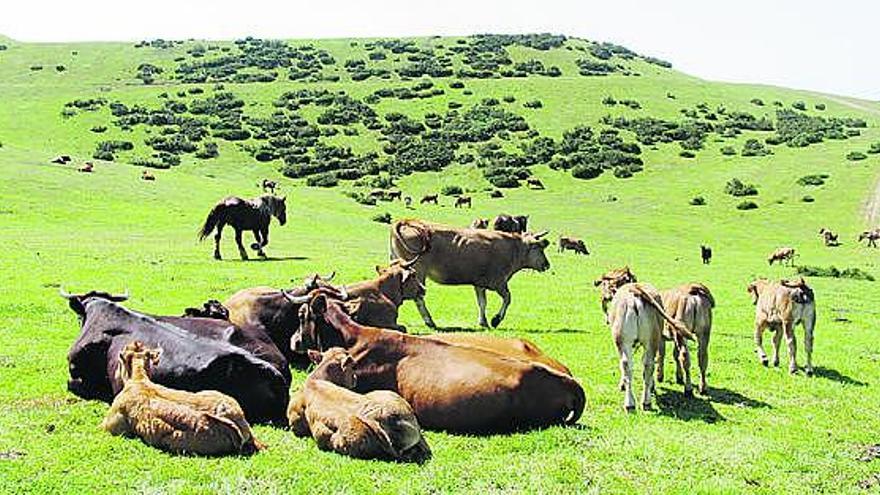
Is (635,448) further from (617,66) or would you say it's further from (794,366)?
(617,66)

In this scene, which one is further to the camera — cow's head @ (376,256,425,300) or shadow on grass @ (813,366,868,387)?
cow's head @ (376,256,425,300)

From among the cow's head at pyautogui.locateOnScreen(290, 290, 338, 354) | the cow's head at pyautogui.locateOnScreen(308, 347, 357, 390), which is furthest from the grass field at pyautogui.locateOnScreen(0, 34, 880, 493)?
the cow's head at pyautogui.locateOnScreen(290, 290, 338, 354)

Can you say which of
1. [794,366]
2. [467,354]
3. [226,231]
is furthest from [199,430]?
[226,231]

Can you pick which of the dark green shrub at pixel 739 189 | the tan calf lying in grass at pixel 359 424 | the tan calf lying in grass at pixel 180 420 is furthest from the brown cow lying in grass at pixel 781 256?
the tan calf lying in grass at pixel 180 420

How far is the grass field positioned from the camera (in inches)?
384

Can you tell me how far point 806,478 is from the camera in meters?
10.3

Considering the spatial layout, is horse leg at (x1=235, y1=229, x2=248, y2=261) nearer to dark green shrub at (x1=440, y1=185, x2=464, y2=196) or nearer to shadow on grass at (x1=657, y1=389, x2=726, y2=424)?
shadow on grass at (x1=657, y1=389, x2=726, y2=424)

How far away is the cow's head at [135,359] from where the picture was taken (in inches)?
446

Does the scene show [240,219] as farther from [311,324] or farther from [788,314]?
[788,314]

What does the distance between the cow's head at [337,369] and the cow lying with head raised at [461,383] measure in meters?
0.14

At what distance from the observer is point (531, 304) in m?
24.5

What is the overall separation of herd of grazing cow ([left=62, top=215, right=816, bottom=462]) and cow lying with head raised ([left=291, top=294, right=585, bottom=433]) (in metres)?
0.01

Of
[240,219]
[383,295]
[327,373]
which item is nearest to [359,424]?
[327,373]

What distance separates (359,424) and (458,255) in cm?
1113
